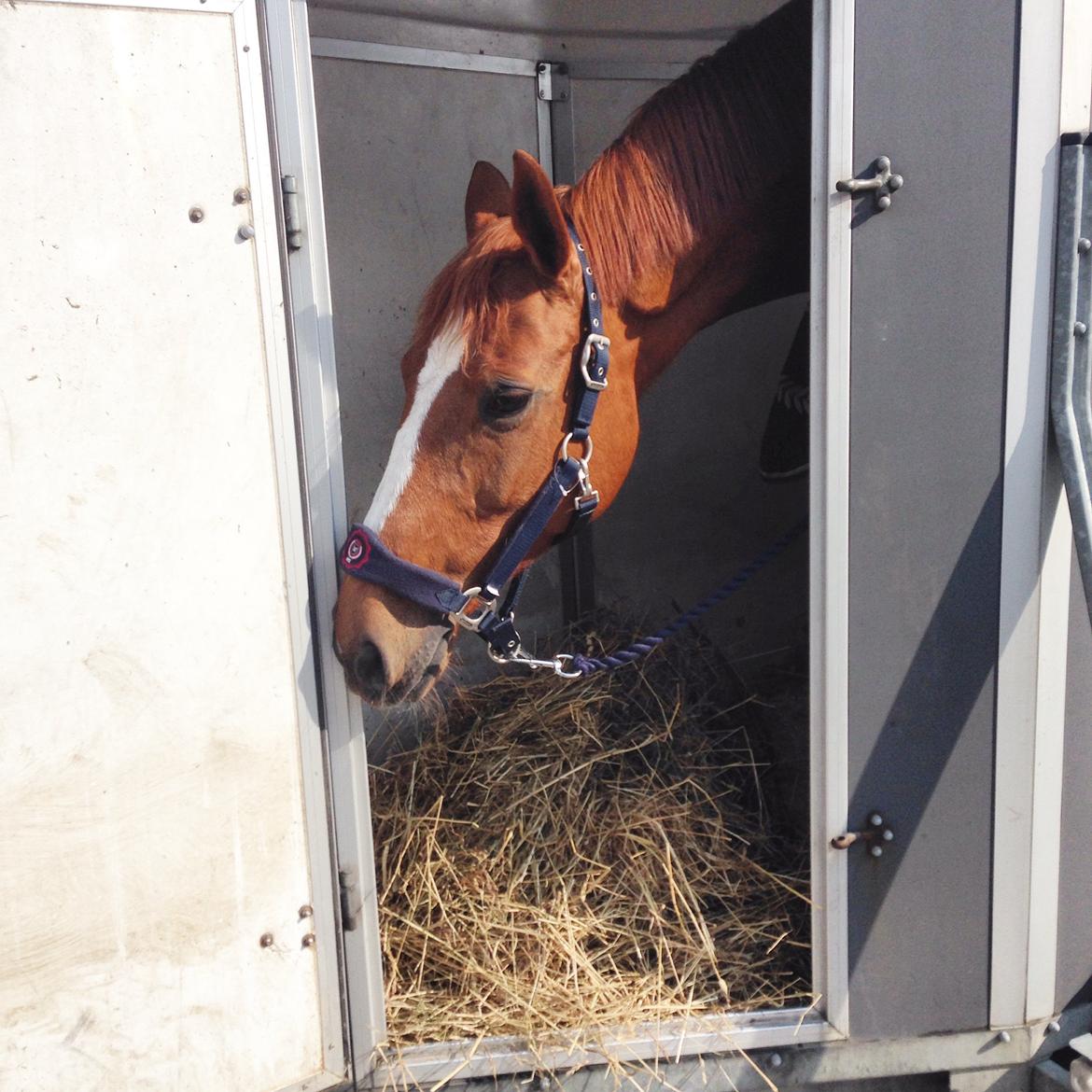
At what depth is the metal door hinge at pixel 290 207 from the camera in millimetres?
1117

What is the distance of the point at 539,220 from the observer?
1214mm

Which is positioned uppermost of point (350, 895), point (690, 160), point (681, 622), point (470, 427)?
point (690, 160)

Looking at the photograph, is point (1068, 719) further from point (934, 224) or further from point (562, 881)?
point (562, 881)

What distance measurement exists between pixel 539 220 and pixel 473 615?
23.1 inches

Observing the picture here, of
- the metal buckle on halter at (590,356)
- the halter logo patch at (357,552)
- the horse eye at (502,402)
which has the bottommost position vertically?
the halter logo patch at (357,552)

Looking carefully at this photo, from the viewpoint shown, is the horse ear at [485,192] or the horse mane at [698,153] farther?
the horse ear at [485,192]

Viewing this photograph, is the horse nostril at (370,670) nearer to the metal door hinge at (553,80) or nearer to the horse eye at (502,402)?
the horse eye at (502,402)

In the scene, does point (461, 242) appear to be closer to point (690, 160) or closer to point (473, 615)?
point (690, 160)

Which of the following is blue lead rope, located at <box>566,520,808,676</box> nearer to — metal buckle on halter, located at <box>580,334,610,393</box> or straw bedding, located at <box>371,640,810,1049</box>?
straw bedding, located at <box>371,640,810,1049</box>

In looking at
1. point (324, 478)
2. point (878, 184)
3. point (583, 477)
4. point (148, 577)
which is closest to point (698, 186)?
point (878, 184)

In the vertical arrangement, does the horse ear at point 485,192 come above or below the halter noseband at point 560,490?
above

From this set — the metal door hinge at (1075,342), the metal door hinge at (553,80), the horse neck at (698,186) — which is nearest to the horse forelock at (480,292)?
the horse neck at (698,186)

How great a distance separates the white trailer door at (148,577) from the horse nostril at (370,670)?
0.25 ft

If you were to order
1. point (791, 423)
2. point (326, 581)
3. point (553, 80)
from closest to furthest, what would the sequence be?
point (326, 581), point (791, 423), point (553, 80)
